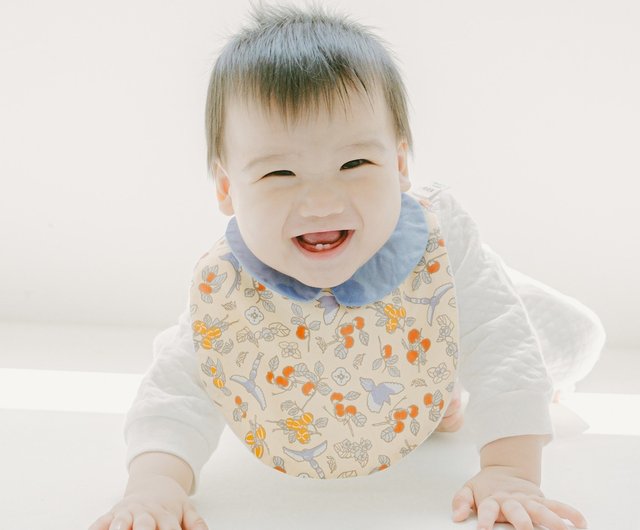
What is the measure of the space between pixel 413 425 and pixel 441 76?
731mm

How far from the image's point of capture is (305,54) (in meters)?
1.06

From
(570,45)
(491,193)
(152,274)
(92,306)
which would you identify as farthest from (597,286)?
(92,306)

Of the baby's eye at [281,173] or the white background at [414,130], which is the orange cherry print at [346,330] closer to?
the baby's eye at [281,173]

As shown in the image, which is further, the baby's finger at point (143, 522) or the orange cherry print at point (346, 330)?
the orange cherry print at point (346, 330)

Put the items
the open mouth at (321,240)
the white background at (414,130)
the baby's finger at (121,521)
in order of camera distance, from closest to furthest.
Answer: the baby's finger at (121,521) → the open mouth at (321,240) → the white background at (414,130)

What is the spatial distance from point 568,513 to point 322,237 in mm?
387

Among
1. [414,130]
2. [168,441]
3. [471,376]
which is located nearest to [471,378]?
Result: [471,376]

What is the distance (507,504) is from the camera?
103 centimetres

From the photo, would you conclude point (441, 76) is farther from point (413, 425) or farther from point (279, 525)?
point (279, 525)

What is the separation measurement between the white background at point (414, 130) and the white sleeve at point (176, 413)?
1.96 ft

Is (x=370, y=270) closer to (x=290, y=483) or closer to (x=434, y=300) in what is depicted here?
(x=434, y=300)

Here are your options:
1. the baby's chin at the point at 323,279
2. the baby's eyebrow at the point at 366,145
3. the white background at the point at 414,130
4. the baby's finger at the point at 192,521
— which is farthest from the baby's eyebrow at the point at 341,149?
the white background at the point at 414,130

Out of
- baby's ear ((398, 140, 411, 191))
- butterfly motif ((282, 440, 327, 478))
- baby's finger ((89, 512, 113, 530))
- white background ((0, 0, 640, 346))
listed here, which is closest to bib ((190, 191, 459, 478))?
butterfly motif ((282, 440, 327, 478))

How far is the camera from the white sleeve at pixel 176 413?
1.13 metres
